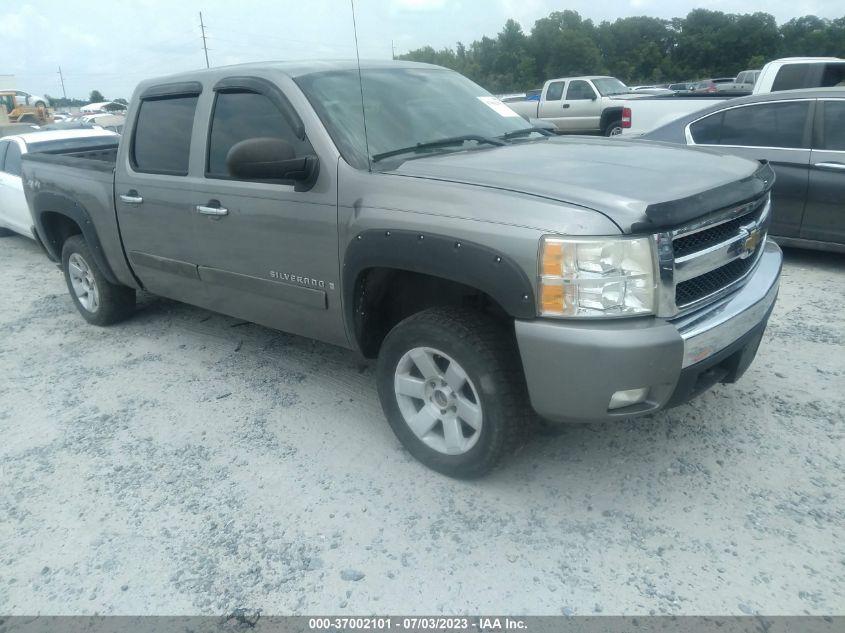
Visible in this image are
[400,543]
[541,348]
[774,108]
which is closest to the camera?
[541,348]

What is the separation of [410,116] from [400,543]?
2170mm

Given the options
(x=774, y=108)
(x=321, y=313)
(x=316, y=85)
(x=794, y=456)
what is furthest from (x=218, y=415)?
(x=774, y=108)

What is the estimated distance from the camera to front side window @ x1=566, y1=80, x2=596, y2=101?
56.5 feet

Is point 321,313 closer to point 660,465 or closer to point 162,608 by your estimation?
point 162,608

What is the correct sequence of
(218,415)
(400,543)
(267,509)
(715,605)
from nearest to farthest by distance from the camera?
(715,605)
(400,543)
(267,509)
(218,415)

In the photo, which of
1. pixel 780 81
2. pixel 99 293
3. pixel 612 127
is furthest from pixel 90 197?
pixel 612 127

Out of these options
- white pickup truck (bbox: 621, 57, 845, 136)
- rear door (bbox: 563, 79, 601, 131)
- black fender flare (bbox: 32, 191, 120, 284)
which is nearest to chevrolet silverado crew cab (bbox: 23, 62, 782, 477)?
black fender flare (bbox: 32, 191, 120, 284)

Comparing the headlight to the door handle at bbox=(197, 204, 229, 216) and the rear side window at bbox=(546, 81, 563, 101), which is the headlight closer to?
the door handle at bbox=(197, 204, 229, 216)

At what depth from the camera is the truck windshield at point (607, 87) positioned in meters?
17.3

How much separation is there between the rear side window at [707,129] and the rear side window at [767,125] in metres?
0.05

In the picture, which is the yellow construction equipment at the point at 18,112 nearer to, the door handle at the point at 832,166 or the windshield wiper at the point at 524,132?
the windshield wiper at the point at 524,132

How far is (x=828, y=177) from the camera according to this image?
5.59 metres

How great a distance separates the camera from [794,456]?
124 inches

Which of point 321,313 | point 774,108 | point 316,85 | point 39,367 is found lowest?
point 39,367
